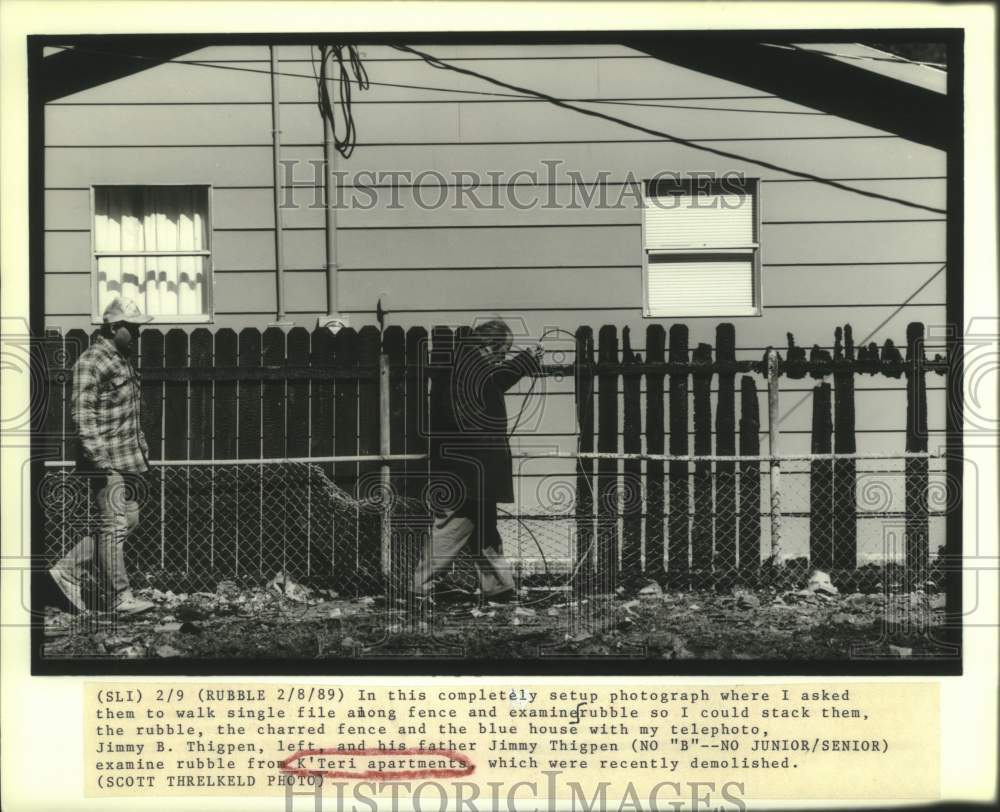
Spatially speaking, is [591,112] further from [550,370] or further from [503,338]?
[550,370]

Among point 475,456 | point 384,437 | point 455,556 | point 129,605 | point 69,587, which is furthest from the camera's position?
point 384,437

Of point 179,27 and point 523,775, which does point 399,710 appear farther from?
point 179,27

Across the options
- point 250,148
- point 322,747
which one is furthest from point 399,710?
point 250,148

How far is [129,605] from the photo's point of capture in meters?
6.89

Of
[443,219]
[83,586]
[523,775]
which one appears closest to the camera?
[523,775]

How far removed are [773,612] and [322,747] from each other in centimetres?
272

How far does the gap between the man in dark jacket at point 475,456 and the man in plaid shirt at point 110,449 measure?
173 centimetres

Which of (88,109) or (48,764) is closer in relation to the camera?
(48,764)

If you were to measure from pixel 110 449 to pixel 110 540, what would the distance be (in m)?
0.53

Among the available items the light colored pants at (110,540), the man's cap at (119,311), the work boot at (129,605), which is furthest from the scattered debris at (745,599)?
the man's cap at (119,311)

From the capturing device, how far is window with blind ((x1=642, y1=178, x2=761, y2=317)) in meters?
7.43

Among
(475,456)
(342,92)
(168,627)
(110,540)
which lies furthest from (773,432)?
(110,540)

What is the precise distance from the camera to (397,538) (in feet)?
23.3

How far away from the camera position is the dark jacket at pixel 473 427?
707cm
